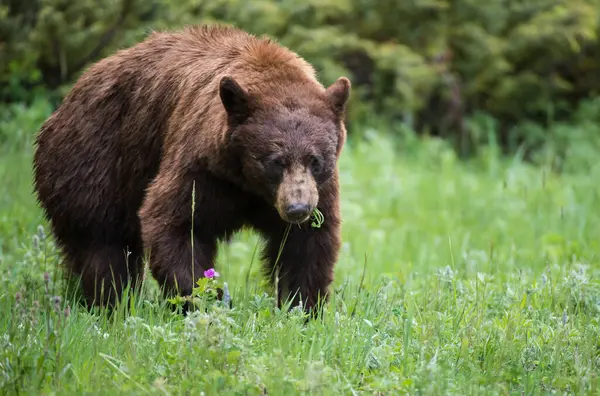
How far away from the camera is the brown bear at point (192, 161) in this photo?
4688mm

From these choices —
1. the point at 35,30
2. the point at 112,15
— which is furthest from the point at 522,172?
the point at 35,30

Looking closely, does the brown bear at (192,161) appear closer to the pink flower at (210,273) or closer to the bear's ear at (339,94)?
the bear's ear at (339,94)

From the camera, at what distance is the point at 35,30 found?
8.59 metres

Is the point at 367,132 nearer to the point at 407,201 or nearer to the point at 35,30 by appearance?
the point at 407,201

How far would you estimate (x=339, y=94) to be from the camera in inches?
194

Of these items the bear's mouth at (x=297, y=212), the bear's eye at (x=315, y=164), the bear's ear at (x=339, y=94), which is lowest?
the bear's mouth at (x=297, y=212)

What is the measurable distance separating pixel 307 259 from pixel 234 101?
0.99 meters

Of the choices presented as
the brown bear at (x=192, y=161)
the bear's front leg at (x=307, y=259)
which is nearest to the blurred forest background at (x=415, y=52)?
the brown bear at (x=192, y=161)

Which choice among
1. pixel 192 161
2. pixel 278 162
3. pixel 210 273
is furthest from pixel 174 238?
pixel 278 162

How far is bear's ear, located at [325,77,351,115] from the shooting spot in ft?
16.1

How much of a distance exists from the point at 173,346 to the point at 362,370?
82 cm

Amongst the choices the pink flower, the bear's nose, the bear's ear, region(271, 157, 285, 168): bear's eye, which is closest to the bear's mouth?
the bear's nose

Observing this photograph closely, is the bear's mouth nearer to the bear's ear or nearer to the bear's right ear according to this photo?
the bear's right ear

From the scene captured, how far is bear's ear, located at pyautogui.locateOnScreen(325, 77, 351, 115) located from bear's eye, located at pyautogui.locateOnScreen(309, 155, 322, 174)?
398 millimetres
